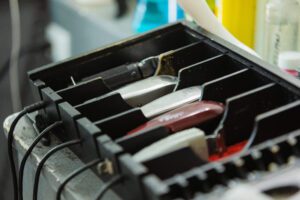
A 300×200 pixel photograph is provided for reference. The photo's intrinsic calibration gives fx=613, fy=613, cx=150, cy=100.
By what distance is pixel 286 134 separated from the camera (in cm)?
58

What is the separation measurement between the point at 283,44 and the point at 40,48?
104cm

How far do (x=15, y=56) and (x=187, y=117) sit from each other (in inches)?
45.8

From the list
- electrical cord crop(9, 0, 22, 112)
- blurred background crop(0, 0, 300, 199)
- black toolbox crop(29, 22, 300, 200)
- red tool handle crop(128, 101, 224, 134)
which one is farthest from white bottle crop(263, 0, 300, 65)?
electrical cord crop(9, 0, 22, 112)

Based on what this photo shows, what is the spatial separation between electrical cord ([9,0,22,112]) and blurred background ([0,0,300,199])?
0.01 metres

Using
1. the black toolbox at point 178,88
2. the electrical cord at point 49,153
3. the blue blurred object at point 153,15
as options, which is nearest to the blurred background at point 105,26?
the blue blurred object at point 153,15

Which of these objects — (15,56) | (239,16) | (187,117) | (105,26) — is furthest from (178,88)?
(15,56)

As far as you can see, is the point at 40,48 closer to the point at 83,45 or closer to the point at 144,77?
the point at 83,45

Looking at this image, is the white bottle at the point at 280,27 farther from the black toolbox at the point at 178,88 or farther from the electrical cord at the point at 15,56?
the electrical cord at the point at 15,56

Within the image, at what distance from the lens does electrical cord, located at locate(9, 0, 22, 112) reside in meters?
1.70

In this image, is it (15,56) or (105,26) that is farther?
(15,56)

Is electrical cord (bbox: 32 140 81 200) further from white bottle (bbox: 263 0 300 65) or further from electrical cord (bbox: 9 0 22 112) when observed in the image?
electrical cord (bbox: 9 0 22 112)

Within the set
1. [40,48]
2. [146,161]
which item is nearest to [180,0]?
[146,161]

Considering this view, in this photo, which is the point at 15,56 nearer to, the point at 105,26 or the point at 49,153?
the point at 105,26

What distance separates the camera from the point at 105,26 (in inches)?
59.4
